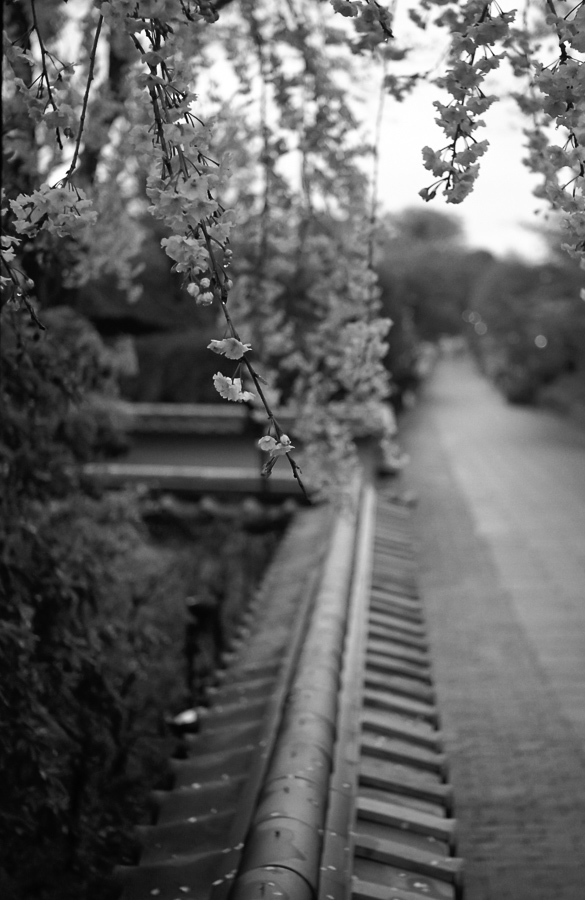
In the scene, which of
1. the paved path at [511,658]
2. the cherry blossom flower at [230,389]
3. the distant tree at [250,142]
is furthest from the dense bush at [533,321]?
the cherry blossom flower at [230,389]

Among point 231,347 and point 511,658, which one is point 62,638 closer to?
point 231,347

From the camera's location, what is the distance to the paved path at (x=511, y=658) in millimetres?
4094

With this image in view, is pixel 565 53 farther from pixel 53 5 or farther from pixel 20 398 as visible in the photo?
pixel 53 5

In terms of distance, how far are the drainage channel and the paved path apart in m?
0.45

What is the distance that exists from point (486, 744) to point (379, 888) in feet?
7.99

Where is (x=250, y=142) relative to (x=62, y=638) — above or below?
above

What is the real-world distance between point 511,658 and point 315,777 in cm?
368

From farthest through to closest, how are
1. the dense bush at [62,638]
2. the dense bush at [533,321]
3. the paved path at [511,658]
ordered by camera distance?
the dense bush at [533,321], the paved path at [511,658], the dense bush at [62,638]

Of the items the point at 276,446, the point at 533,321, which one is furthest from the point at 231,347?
the point at 533,321

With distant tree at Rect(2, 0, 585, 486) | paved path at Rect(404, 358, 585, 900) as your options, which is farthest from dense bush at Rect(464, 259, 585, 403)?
distant tree at Rect(2, 0, 585, 486)

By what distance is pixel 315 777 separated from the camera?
128 inches

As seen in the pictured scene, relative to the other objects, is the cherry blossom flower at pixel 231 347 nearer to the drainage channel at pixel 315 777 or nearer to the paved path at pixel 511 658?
the drainage channel at pixel 315 777

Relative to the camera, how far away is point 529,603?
7879 mm

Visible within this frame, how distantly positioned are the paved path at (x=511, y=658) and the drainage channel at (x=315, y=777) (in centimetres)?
45
